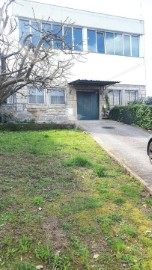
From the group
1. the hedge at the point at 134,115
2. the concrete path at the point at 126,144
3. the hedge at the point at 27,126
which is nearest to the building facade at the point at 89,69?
the hedge at the point at 134,115

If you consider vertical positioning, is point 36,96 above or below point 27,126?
above

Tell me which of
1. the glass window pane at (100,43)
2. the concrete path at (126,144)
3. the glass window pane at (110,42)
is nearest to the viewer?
the concrete path at (126,144)

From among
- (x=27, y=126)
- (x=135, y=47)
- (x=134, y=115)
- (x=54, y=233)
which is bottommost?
(x=54, y=233)

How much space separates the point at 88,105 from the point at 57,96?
100 inches

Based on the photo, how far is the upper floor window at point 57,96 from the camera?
21.7 metres

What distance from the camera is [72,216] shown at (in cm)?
588

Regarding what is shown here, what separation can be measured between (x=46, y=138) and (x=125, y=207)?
323 inches

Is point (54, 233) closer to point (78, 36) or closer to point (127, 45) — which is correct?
point (78, 36)

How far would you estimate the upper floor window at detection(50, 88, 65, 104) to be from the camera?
71.3ft

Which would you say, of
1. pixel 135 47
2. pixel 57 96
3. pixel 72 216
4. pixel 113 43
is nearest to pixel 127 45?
pixel 135 47

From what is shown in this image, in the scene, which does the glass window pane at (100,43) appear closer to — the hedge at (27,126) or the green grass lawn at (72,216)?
the hedge at (27,126)

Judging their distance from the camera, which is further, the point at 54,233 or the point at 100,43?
the point at 100,43

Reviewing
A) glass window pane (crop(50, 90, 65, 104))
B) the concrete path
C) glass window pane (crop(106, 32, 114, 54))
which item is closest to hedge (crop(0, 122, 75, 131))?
the concrete path

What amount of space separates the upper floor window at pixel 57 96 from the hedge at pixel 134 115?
4023 millimetres
